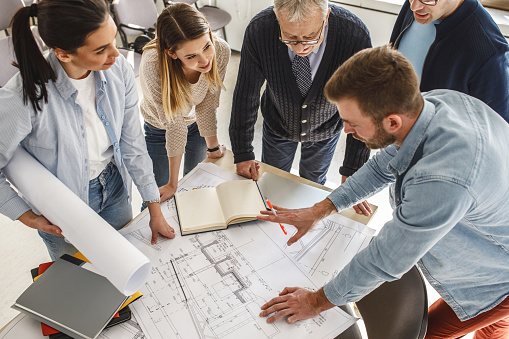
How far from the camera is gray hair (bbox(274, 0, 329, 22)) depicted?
1313 millimetres

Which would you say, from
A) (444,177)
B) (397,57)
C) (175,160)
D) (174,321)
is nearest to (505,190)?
(444,177)

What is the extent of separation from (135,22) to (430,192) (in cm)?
341

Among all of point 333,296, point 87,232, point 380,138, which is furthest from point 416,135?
point 87,232

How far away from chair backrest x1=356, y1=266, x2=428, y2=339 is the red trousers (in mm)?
317

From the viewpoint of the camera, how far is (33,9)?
1.01 metres

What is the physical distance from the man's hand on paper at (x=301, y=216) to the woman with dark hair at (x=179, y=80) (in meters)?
0.47

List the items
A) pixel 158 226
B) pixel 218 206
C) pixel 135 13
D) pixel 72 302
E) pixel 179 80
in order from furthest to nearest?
1. pixel 135 13
2. pixel 179 80
3. pixel 218 206
4. pixel 158 226
5. pixel 72 302

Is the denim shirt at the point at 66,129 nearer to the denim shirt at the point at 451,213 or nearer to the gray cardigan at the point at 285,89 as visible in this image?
the gray cardigan at the point at 285,89

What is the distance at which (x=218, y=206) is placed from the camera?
1466 millimetres

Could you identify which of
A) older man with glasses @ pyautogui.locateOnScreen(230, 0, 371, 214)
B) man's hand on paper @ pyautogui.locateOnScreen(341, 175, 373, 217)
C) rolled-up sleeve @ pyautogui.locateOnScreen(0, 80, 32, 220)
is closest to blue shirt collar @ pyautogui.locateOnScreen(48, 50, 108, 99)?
rolled-up sleeve @ pyautogui.locateOnScreen(0, 80, 32, 220)

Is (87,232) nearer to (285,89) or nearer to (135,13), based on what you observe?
(285,89)

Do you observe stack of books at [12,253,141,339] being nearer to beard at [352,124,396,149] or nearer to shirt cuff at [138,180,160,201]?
shirt cuff at [138,180,160,201]

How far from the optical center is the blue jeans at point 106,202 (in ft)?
4.58

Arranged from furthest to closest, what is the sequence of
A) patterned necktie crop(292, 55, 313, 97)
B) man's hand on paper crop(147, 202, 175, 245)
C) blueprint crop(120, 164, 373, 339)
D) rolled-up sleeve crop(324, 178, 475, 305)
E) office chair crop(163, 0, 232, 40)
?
1. office chair crop(163, 0, 232, 40)
2. patterned necktie crop(292, 55, 313, 97)
3. man's hand on paper crop(147, 202, 175, 245)
4. blueprint crop(120, 164, 373, 339)
5. rolled-up sleeve crop(324, 178, 475, 305)
